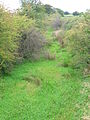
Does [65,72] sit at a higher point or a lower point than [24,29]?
lower

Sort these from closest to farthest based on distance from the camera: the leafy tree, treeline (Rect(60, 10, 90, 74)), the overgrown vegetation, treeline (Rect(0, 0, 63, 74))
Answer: the overgrown vegetation < the leafy tree < treeline (Rect(0, 0, 63, 74)) < treeline (Rect(60, 10, 90, 74))

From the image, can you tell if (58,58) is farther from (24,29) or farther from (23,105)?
(23,105)

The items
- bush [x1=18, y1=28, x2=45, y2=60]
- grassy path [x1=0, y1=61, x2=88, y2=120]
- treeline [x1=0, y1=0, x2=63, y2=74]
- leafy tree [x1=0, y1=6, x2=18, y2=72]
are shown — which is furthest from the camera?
bush [x1=18, y1=28, x2=45, y2=60]


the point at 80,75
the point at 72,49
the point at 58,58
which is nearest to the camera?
the point at 80,75

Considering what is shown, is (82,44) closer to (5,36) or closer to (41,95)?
(5,36)

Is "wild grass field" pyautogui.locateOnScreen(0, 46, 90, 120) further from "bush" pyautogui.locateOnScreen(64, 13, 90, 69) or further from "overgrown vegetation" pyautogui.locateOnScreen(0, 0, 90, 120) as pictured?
"bush" pyautogui.locateOnScreen(64, 13, 90, 69)

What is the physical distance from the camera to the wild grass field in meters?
10.5

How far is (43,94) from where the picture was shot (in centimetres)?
1284

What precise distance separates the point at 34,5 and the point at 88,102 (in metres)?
20.4

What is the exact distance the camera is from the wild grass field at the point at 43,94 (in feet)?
34.6

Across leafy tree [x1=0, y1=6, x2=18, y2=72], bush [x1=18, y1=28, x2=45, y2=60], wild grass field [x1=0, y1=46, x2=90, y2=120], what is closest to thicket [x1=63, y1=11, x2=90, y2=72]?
wild grass field [x1=0, y1=46, x2=90, y2=120]

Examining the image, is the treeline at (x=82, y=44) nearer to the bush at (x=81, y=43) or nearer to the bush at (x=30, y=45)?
the bush at (x=81, y=43)

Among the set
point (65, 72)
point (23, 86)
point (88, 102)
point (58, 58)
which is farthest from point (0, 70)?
point (58, 58)

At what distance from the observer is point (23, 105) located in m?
11.3
